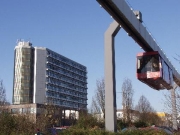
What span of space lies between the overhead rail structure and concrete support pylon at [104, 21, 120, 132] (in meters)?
0.89

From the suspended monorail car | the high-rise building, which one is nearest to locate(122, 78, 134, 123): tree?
the suspended monorail car

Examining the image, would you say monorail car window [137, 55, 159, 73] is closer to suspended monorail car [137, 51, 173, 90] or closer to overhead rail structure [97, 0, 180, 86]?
suspended monorail car [137, 51, 173, 90]

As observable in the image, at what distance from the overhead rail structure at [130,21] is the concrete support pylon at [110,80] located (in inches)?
35.1

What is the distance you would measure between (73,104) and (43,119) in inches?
4399

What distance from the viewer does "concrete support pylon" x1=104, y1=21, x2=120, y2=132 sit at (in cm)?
1703

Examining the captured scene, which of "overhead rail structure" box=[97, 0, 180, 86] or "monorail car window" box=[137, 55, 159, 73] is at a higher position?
"overhead rail structure" box=[97, 0, 180, 86]

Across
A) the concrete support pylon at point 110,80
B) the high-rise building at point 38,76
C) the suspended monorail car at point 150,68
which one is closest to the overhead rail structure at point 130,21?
the suspended monorail car at point 150,68

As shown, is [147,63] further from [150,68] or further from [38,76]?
[38,76]

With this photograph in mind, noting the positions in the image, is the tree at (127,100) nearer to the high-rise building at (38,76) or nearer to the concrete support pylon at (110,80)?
the concrete support pylon at (110,80)

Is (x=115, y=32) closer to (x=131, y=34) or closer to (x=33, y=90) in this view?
(x=131, y=34)

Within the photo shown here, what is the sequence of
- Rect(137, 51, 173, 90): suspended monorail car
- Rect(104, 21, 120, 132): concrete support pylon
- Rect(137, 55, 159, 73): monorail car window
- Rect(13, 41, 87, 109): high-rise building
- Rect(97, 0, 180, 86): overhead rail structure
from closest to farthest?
Rect(97, 0, 180, 86): overhead rail structure
Rect(104, 21, 120, 132): concrete support pylon
Rect(137, 51, 173, 90): suspended monorail car
Rect(137, 55, 159, 73): monorail car window
Rect(13, 41, 87, 109): high-rise building

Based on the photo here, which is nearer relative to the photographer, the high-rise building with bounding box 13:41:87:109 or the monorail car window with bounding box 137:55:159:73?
the monorail car window with bounding box 137:55:159:73

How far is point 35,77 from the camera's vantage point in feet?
375

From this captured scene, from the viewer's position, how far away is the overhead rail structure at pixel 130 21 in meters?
15.6
